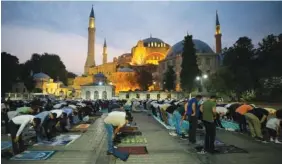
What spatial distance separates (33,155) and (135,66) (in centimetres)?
8032

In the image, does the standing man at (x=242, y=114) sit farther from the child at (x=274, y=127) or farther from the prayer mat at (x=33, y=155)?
the prayer mat at (x=33, y=155)


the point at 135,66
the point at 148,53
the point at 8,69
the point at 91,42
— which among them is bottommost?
the point at 8,69

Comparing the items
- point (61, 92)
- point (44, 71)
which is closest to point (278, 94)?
point (61, 92)

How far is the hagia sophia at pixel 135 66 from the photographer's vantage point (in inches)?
2640

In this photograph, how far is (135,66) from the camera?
284ft

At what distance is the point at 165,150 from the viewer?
24.0ft

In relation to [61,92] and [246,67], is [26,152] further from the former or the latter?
[61,92]

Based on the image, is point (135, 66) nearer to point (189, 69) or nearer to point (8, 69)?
point (189, 69)

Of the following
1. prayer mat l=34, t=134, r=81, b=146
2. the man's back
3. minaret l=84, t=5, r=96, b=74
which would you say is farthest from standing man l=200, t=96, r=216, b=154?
minaret l=84, t=5, r=96, b=74

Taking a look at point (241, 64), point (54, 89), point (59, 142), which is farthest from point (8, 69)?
point (59, 142)

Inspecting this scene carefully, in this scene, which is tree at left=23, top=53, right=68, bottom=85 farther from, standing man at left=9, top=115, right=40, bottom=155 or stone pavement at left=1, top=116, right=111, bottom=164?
standing man at left=9, top=115, right=40, bottom=155

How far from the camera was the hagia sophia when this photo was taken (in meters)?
67.1

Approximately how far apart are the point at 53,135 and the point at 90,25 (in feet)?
251

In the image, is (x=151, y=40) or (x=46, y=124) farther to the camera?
(x=151, y=40)
